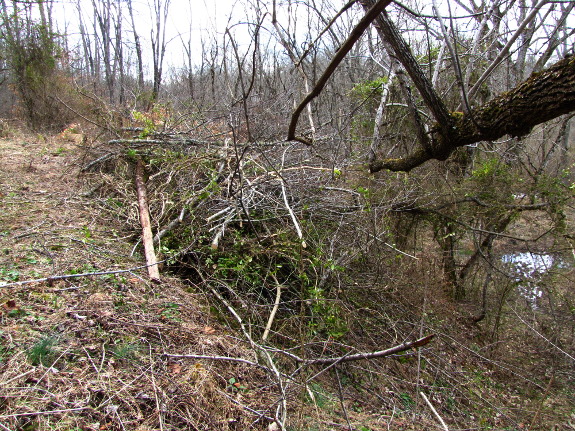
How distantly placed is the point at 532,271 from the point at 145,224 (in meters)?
5.34

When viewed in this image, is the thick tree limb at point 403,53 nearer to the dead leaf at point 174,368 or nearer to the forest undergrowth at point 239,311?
the forest undergrowth at point 239,311

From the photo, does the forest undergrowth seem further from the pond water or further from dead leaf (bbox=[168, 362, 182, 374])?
the pond water

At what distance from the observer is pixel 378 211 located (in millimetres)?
4527

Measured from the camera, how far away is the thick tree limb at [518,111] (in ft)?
5.75

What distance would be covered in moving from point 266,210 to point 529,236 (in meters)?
4.29

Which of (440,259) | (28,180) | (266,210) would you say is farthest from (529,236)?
(28,180)

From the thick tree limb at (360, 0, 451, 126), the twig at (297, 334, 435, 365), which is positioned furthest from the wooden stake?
the thick tree limb at (360, 0, 451, 126)

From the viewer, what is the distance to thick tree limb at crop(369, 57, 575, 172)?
69.0 inches

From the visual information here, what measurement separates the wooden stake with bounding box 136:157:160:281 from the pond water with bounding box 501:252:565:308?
498 centimetres

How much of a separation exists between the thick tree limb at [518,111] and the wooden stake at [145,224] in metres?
2.34

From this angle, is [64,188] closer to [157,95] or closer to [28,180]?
[28,180]

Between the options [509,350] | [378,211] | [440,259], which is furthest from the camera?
[440,259]

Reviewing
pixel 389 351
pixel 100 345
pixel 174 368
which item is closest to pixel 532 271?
pixel 389 351

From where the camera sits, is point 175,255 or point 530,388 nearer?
point 175,255
